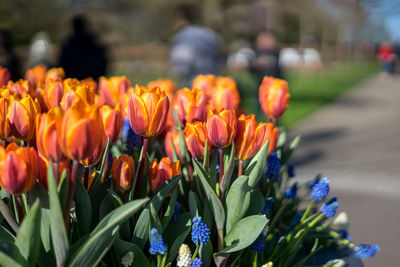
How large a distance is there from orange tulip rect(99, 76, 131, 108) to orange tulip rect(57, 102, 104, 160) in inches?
29.2

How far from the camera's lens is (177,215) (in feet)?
3.38

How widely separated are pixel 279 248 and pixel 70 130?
2.01ft

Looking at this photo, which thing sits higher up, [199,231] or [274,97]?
[274,97]

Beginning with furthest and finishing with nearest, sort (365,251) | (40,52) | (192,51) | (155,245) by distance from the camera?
(40,52) → (192,51) → (365,251) → (155,245)

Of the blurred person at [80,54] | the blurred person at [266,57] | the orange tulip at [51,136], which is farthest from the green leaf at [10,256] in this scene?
the blurred person at [80,54]

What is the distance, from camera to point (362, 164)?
20.1 feet

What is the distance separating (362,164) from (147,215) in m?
5.68

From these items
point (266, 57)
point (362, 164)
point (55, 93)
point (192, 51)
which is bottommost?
point (362, 164)

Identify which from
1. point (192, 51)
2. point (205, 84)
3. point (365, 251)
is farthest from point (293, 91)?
point (365, 251)

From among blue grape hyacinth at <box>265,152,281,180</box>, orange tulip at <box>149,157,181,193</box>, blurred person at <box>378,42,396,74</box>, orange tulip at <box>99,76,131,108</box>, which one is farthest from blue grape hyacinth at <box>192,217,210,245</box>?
blurred person at <box>378,42,396,74</box>

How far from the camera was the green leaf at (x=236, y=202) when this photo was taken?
0.90 m

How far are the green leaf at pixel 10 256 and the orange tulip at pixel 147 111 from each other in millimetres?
308

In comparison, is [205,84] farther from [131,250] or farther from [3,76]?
[131,250]

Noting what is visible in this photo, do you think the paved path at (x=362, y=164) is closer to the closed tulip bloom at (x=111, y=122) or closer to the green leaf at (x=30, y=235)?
the closed tulip bloom at (x=111, y=122)
